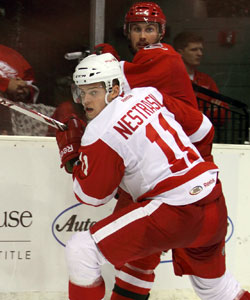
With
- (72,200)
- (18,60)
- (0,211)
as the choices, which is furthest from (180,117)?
(18,60)

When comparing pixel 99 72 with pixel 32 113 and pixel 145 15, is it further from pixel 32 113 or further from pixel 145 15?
pixel 145 15

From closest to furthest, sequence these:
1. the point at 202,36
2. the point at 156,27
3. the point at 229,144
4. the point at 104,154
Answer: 1. the point at 104,154
2. the point at 156,27
3. the point at 229,144
4. the point at 202,36

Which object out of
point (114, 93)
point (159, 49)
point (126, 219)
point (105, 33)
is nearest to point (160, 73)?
point (159, 49)

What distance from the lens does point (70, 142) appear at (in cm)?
213

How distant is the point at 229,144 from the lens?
9.16 feet

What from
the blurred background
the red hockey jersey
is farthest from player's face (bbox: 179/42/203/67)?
the red hockey jersey

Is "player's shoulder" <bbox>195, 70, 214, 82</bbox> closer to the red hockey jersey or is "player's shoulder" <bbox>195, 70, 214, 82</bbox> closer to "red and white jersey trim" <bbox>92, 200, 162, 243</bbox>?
the red hockey jersey

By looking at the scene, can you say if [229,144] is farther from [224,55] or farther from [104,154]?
[104,154]

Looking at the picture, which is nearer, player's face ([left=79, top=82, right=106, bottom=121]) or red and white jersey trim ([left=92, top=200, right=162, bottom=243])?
red and white jersey trim ([left=92, top=200, right=162, bottom=243])

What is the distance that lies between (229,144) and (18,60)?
119cm

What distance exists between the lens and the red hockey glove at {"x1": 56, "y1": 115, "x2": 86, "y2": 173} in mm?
2115

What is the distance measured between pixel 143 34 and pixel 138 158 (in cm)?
80

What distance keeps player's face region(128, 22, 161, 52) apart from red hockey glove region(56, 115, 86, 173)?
0.52m

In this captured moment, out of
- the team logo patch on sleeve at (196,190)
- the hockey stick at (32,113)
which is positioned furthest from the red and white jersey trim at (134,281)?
the hockey stick at (32,113)
